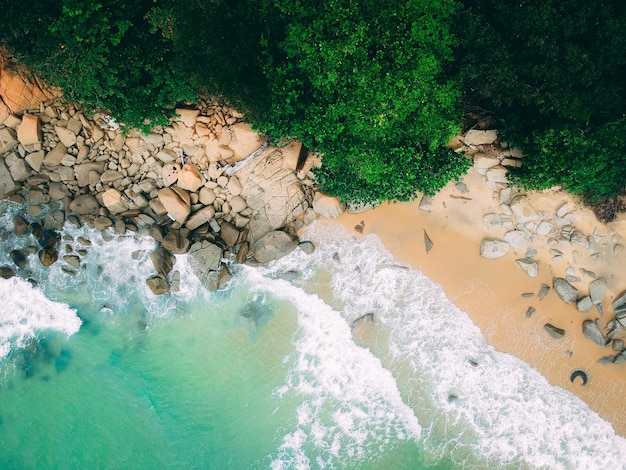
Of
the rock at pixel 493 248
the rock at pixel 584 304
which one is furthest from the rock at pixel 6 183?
the rock at pixel 584 304

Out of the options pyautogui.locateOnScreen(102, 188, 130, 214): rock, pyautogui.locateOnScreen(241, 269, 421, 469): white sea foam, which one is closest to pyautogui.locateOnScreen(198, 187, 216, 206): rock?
pyautogui.locateOnScreen(102, 188, 130, 214): rock

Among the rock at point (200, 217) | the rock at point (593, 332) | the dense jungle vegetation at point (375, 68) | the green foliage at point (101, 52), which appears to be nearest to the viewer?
the dense jungle vegetation at point (375, 68)

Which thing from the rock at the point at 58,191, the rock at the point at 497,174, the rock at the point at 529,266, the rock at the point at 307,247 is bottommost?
the rock at the point at 529,266

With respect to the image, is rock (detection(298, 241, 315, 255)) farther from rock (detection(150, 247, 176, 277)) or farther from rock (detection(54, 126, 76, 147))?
rock (detection(54, 126, 76, 147))

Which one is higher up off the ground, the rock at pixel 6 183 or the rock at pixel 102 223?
the rock at pixel 6 183

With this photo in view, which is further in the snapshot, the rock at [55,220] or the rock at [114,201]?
the rock at [55,220]

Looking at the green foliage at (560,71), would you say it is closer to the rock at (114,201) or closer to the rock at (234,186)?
the rock at (234,186)

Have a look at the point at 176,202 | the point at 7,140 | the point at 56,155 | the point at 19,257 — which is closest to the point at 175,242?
Answer: the point at 176,202

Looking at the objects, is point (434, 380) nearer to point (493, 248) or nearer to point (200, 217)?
point (493, 248)

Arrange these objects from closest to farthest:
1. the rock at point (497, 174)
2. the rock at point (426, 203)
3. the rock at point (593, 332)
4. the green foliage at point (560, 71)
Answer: the green foliage at point (560, 71)
the rock at point (497, 174)
the rock at point (593, 332)
the rock at point (426, 203)
